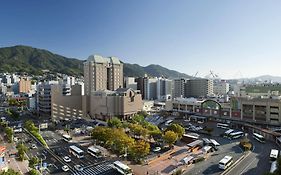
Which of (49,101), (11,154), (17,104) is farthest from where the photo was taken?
(17,104)

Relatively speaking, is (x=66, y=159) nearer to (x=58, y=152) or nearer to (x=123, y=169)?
(x=58, y=152)

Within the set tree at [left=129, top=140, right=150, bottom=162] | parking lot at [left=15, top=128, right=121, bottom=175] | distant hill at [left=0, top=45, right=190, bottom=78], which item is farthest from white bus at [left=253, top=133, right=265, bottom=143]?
distant hill at [left=0, top=45, right=190, bottom=78]

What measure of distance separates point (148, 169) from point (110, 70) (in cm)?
3865

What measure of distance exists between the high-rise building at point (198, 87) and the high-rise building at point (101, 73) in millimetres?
27171

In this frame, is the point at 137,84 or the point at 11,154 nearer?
the point at 11,154

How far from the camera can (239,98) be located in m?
31.5

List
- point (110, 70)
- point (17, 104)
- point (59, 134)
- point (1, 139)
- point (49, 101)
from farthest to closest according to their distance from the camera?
1. point (17, 104)
2. point (110, 70)
3. point (49, 101)
4. point (59, 134)
5. point (1, 139)

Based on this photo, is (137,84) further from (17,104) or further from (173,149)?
(173,149)

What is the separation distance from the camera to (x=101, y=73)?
5112 centimetres

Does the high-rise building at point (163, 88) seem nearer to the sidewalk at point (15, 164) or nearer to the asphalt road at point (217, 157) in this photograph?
the asphalt road at point (217, 157)

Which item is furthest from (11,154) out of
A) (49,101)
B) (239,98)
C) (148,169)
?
(239,98)

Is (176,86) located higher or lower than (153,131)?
higher

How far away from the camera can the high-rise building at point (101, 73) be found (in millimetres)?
49344

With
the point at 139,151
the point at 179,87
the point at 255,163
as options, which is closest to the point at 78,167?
the point at 139,151
